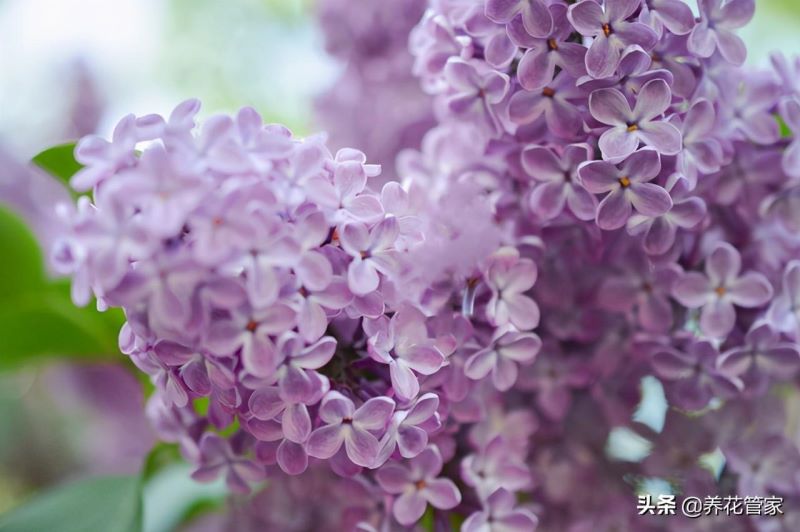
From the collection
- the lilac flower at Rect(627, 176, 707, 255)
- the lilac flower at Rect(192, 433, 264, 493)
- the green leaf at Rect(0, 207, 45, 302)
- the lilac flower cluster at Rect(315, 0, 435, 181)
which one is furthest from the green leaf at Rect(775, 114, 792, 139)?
the green leaf at Rect(0, 207, 45, 302)

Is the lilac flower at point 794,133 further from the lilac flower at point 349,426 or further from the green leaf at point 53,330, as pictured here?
the green leaf at point 53,330

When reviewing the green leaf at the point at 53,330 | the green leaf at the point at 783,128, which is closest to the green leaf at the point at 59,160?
the green leaf at the point at 53,330

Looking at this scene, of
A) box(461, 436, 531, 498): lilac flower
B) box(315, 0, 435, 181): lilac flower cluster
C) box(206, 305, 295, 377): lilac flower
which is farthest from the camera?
box(315, 0, 435, 181): lilac flower cluster

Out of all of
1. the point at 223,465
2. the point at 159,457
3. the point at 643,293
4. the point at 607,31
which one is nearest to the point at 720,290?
the point at 643,293

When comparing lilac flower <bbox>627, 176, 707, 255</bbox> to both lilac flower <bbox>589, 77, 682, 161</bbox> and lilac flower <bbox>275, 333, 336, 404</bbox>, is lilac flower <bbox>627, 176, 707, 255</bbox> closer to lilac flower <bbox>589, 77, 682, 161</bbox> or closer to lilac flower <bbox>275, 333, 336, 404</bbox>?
lilac flower <bbox>589, 77, 682, 161</bbox>

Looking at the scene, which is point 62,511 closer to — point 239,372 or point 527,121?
point 239,372

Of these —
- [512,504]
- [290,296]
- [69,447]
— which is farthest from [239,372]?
[69,447]
